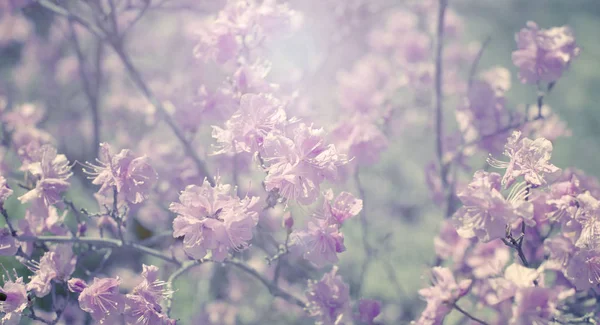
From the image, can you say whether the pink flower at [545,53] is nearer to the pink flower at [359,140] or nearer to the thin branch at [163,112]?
the pink flower at [359,140]

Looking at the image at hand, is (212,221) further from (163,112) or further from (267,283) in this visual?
(163,112)

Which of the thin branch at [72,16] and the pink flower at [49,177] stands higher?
the thin branch at [72,16]

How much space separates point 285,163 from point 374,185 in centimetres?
379

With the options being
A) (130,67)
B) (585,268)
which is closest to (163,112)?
(130,67)

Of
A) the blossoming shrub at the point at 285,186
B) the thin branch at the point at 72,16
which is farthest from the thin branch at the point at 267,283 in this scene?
the thin branch at the point at 72,16

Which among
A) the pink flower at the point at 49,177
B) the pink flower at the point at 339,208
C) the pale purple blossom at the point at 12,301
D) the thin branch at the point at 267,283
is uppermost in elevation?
the pink flower at the point at 339,208

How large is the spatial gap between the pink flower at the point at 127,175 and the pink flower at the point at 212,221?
0.21 m

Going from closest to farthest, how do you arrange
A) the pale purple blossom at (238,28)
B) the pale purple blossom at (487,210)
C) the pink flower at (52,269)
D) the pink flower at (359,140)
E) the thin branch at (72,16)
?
1. the pale purple blossom at (487,210)
2. the pink flower at (52,269)
3. the pale purple blossom at (238,28)
4. the thin branch at (72,16)
5. the pink flower at (359,140)

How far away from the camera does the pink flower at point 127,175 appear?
1.60 meters

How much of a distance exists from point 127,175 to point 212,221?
38 cm

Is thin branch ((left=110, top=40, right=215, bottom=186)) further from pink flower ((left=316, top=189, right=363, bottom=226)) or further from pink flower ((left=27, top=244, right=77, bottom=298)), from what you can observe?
pink flower ((left=316, top=189, right=363, bottom=226))

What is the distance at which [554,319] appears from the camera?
1.62 m

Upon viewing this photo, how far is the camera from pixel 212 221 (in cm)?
146

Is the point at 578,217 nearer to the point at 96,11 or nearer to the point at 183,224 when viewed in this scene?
the point at 183,224
